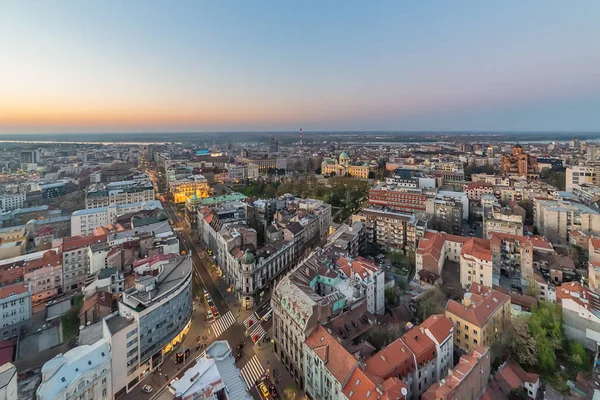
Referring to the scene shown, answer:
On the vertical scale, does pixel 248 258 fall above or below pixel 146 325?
above

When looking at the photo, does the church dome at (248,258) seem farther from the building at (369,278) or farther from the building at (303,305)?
the building at (369,278)

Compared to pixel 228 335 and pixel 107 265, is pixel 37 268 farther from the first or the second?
pixel 228 335

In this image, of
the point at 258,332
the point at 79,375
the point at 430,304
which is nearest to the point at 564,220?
the point at 430,304

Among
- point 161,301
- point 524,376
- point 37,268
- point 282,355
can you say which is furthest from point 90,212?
point 524,376

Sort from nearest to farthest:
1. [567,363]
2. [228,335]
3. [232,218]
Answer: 1. [567,363]
2. [228,335]
3. [232,218]

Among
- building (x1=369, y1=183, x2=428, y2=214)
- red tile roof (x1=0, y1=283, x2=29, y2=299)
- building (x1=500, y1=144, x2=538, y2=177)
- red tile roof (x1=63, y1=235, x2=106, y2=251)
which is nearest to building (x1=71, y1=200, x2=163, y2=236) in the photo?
red tile roof (x1=63, y1=235, x2=106, y2=251)

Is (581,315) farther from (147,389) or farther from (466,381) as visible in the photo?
(147,389)

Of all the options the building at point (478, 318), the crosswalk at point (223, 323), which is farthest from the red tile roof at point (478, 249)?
the crosswalk at point (223, 323)
